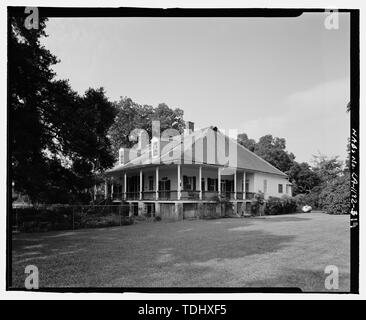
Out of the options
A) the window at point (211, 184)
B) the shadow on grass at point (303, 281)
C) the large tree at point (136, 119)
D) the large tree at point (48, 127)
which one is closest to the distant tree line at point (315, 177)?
the window at point (211, 184)

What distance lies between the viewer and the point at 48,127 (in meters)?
8.30

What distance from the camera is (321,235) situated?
33.4 feet

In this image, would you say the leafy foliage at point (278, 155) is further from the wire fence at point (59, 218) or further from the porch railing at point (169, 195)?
the wire fence at point (59, 218)

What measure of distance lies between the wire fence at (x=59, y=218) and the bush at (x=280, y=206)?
12.9m

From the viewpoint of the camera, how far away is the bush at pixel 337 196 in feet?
62.7

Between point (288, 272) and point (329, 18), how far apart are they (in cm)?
449

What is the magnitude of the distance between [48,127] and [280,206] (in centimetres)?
1968

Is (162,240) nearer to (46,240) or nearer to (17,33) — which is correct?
(46,240)

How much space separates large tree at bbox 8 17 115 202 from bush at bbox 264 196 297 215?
1569 centimetres

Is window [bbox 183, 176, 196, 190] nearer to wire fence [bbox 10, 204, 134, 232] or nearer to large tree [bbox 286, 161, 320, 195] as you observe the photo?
wire fence [bbox 10, 204, 134, 232]

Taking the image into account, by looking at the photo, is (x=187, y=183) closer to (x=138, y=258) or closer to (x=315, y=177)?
(x=315, y=177)

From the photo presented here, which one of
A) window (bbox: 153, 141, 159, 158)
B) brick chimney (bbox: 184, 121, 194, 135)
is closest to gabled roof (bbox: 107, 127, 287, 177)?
window (bbox: 153, 141, 159, 158)

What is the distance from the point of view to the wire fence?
40.1 ft
